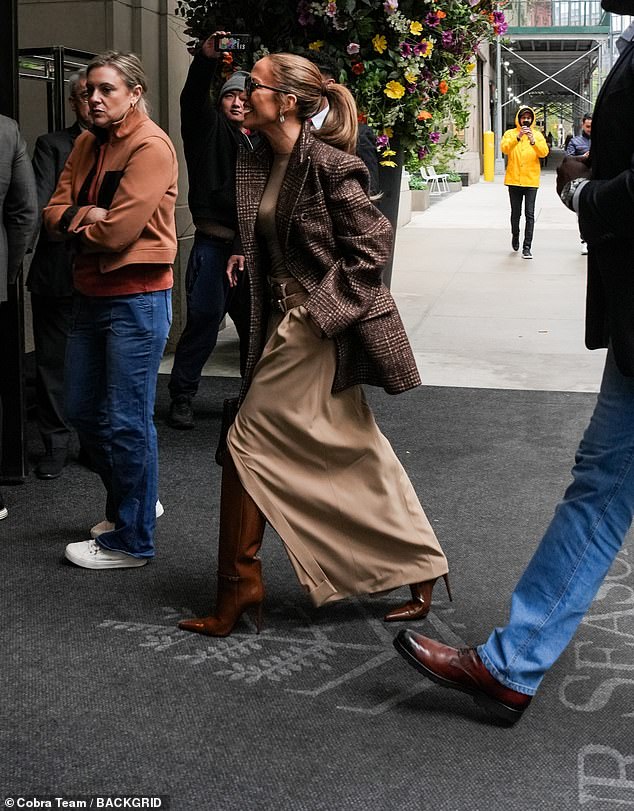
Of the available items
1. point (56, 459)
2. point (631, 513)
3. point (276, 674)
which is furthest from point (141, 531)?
point (631, 513)

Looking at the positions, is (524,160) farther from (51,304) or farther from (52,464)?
(52,464)

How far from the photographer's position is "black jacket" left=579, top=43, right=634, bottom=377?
A: 2.97 metres

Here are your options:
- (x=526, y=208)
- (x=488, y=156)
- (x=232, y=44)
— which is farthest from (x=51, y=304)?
(x=488, y=156)

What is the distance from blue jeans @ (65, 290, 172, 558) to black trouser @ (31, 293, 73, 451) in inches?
60.8

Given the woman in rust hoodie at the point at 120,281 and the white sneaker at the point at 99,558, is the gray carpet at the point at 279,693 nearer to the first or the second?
the white sneaker at the point at 99,558

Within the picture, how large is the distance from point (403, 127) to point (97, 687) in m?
5.28

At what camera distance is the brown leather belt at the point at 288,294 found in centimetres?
393

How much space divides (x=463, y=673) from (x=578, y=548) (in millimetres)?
483

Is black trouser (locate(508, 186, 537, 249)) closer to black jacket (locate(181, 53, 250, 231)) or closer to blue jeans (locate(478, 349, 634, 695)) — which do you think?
black jacket (locate(181, 53, 250, 231))

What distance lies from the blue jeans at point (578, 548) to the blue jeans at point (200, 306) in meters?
4.12

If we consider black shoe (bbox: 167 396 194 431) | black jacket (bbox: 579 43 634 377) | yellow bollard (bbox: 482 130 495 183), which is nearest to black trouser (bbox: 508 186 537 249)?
black shoe (bbox: 167 396 194 431)

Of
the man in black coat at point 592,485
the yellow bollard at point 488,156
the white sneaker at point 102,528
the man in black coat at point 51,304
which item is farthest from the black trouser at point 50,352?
the yellow bollard at point 488,156

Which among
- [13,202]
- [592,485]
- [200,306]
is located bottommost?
[200,306]

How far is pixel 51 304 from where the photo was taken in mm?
6215
